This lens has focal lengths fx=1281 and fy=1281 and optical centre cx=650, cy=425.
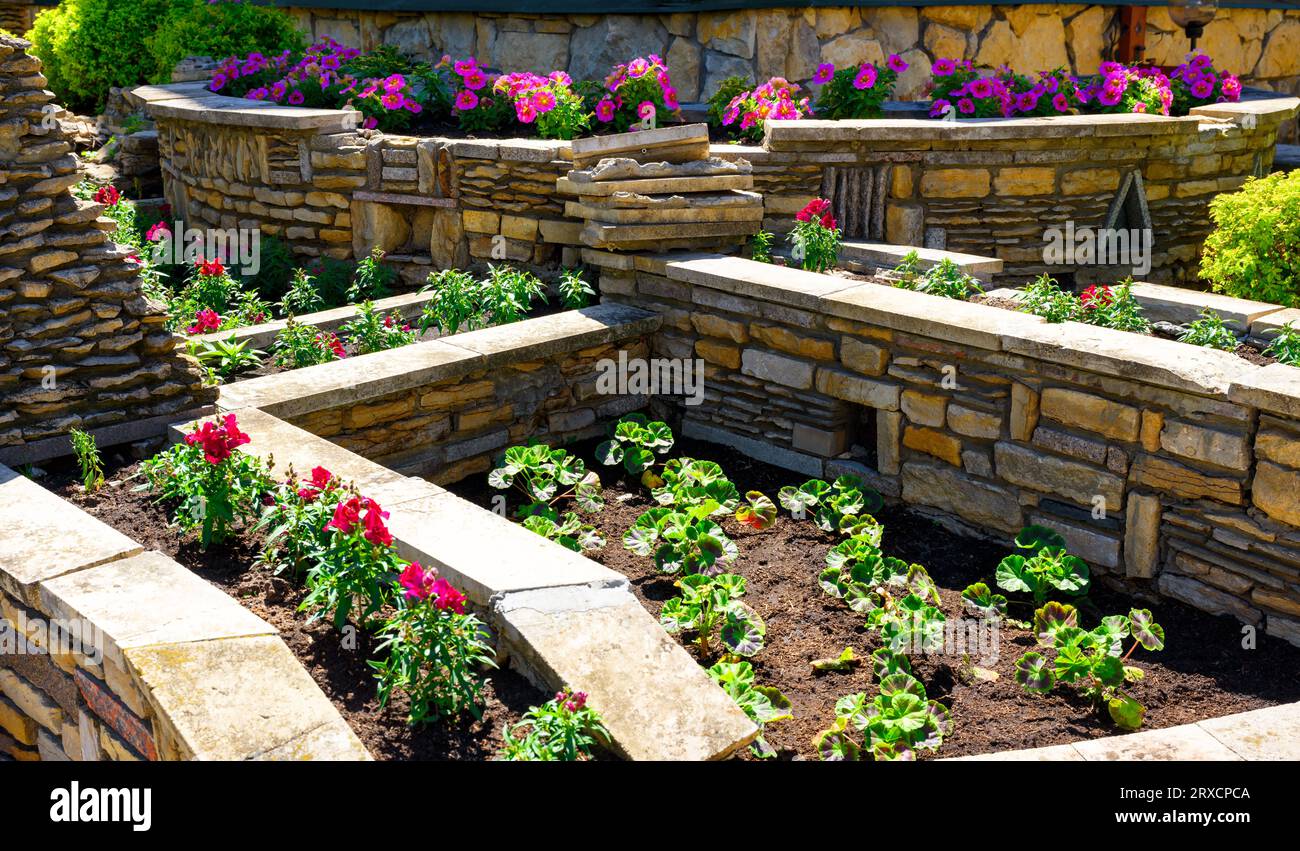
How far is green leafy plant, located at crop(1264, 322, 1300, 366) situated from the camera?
5.16 m

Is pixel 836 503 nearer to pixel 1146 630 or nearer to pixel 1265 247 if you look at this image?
pixel 1146 630

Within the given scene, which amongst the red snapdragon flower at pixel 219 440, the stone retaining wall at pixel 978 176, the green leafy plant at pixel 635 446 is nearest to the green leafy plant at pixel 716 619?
the green leafy plant at pixel 635 446

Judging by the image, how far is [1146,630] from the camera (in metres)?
4.46

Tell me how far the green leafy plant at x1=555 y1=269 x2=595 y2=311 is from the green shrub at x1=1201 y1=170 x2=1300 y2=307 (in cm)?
330

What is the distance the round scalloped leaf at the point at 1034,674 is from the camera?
4.20 m

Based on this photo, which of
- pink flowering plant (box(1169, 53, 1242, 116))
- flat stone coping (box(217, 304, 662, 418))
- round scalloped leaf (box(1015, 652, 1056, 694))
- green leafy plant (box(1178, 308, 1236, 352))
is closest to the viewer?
round scalloped leaf (box(1015, 652, 1056, 694))

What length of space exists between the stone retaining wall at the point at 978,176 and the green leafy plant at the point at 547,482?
97.4 inches

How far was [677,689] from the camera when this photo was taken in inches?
141

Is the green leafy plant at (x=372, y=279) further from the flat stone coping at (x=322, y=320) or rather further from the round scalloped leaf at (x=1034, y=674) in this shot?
the round scalloped leaf at (x=1034, y=674)

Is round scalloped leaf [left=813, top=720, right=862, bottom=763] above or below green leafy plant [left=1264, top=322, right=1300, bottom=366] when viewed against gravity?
below

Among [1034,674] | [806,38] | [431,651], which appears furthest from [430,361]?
[806,38]

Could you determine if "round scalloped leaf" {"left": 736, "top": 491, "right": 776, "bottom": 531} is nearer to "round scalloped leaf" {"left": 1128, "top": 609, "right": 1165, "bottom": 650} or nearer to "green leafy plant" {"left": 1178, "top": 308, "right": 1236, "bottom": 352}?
"round scalloped leaf" {"left": 1128, "top": 609, "right": 1165, "bottom": 650}

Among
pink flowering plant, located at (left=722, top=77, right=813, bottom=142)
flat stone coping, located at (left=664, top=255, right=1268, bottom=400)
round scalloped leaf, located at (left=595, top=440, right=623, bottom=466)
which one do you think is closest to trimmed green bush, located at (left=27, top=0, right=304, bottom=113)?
pink flowering plant, located at (left=722, top=77, right=813, bottom=142)
